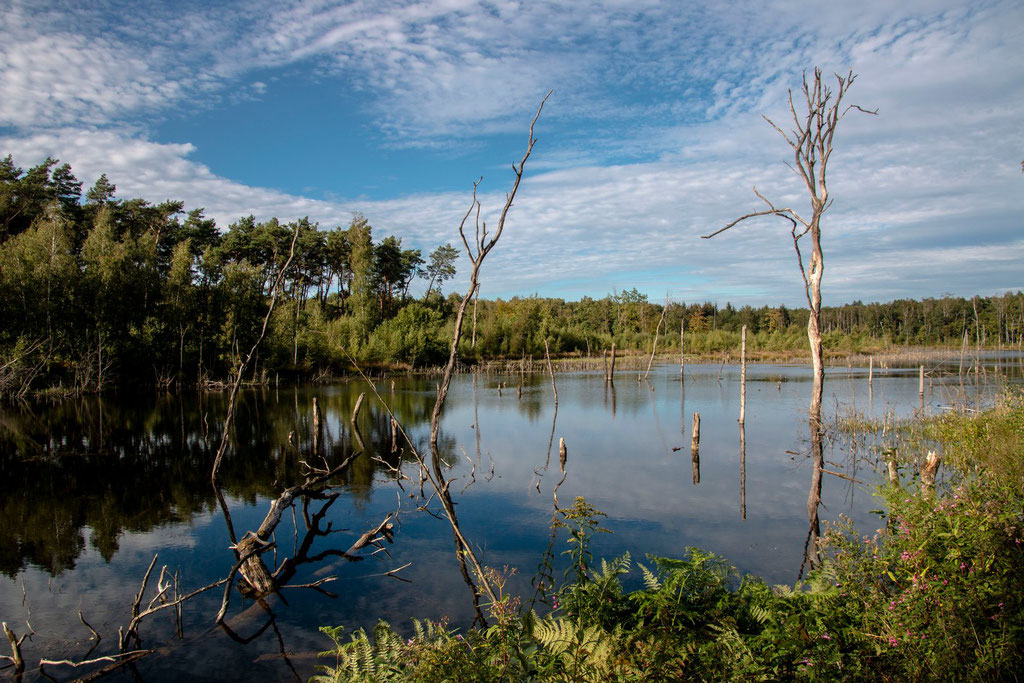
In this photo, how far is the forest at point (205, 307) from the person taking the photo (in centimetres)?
2641

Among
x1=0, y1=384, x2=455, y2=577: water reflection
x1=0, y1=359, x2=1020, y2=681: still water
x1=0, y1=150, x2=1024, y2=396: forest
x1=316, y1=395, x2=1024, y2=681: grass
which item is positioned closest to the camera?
x1=316, y1=395, x2=1024, y2=681: grass

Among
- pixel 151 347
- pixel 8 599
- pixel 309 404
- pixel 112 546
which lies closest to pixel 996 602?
pixel 8 599

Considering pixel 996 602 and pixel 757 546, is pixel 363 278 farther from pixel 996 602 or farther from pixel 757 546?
pixel 996 602

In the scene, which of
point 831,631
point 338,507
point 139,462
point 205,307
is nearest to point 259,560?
point 338,507

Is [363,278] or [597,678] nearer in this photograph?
[597,678]

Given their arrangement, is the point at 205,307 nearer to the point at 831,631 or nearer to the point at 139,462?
the point at 139,462

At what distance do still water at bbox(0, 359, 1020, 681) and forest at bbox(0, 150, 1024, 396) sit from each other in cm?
490

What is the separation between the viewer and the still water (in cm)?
636

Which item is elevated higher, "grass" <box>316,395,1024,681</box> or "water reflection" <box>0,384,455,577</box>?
"grass" <box>316,395,1024,681</box>

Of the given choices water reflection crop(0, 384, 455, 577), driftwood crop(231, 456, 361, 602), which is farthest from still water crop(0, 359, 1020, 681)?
driftwood crop(231, 456, 361, 602)

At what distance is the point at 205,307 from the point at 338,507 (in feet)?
87.7

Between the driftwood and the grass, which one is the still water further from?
the grass

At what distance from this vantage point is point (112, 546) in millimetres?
8727

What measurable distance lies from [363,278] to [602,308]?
35062mm
